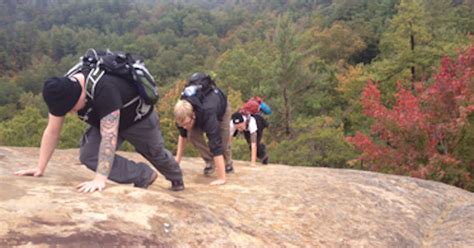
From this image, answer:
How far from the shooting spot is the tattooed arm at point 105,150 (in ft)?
11.7

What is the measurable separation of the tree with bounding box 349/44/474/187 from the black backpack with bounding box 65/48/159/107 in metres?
8.88

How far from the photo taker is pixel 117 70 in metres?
3.63

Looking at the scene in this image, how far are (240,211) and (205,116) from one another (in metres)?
1.15

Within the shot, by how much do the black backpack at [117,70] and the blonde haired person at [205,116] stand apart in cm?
73

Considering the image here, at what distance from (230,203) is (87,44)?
323ft

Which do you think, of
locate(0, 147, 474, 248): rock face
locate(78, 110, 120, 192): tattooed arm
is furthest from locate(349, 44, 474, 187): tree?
locate(78, 110, 120, 192): tattooed arm

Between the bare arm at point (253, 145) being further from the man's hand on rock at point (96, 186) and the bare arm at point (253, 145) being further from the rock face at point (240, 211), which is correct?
the man's hand on rock at point (96, 186)

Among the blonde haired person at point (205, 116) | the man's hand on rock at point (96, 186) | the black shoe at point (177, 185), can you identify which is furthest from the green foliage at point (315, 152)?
the man's hand on rock at point (96, 186)

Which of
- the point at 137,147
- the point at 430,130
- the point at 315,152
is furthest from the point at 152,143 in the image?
the point at 315,152

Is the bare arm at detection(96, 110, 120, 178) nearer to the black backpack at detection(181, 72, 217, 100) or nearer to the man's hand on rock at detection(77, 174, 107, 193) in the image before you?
the man's hand on rock at detection(77, 174, 107, 193)

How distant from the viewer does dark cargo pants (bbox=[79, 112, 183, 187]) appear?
13.6 ft

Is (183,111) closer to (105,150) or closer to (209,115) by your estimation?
(209,115)

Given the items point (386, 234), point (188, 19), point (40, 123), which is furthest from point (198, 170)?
point (188, 19)

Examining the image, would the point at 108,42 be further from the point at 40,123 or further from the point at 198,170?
the point at 198,170
